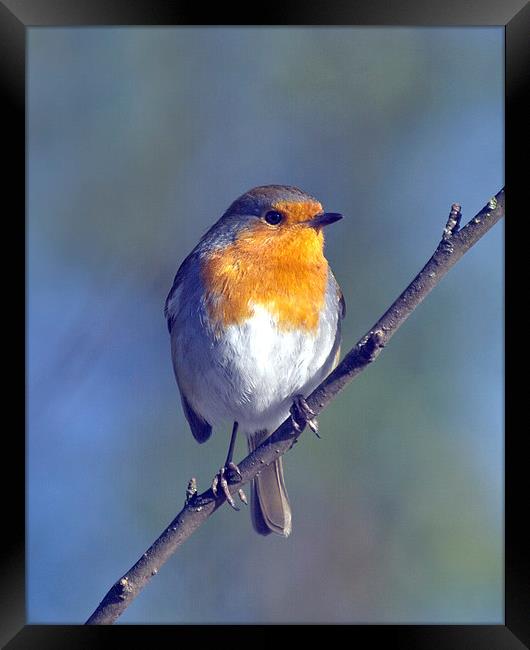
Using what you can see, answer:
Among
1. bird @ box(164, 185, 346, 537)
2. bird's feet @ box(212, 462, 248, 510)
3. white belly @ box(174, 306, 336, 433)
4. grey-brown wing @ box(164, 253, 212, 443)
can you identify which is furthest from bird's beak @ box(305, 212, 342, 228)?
bird's feet @ box(212, 462, 248, 510)

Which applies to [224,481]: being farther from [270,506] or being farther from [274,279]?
[274,279]

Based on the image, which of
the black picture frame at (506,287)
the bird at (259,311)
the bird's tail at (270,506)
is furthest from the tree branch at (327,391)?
the bird's tail at (270,506)

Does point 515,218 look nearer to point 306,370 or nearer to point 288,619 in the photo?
point 306,370

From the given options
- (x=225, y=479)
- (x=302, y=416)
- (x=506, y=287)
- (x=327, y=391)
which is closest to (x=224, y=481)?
(x=225, y=479)

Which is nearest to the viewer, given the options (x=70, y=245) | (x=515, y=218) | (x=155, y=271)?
(x=515, y=218)

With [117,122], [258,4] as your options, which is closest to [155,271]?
[117,122]

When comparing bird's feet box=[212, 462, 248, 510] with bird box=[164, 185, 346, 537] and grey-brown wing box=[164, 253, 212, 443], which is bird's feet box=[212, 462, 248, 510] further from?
grey-brown wing box=[164, 253, 212, 443]
